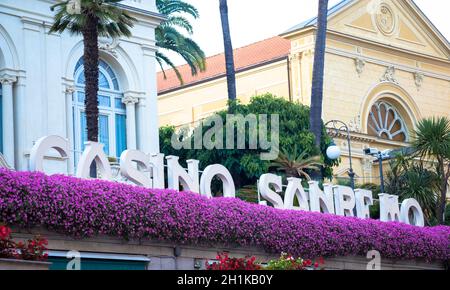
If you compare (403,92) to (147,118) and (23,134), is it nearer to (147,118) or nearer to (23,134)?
(147,118)

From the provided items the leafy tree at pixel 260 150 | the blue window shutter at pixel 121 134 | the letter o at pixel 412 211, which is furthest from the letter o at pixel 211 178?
the leafy tree at pixel 260 150

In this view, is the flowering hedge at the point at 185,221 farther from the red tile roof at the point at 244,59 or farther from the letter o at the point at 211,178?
the red tile roof at the point at 244,59

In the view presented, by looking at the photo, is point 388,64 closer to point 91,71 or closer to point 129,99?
point 129,99

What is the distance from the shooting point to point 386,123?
56062mm

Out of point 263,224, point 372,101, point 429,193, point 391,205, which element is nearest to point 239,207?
point 263,224

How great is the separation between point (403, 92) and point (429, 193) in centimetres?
1702

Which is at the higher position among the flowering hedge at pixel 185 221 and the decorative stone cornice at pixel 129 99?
the decorative stone cornice at pixel 129 99

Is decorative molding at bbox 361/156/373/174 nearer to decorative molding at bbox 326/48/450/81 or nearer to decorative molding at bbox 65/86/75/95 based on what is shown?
decorative molding at bbox 326/48/450/81

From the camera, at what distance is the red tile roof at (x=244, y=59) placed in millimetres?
54287

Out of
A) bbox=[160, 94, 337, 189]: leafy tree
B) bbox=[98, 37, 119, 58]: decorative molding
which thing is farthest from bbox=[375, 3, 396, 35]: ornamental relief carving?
bbox=[98, 37, 119, 58]: decorative molding

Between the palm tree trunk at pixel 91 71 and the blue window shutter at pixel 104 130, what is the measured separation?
19.0 feet

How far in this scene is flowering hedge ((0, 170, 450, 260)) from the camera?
23609 millimetres

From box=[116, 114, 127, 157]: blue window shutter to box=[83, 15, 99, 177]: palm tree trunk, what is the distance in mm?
6407
